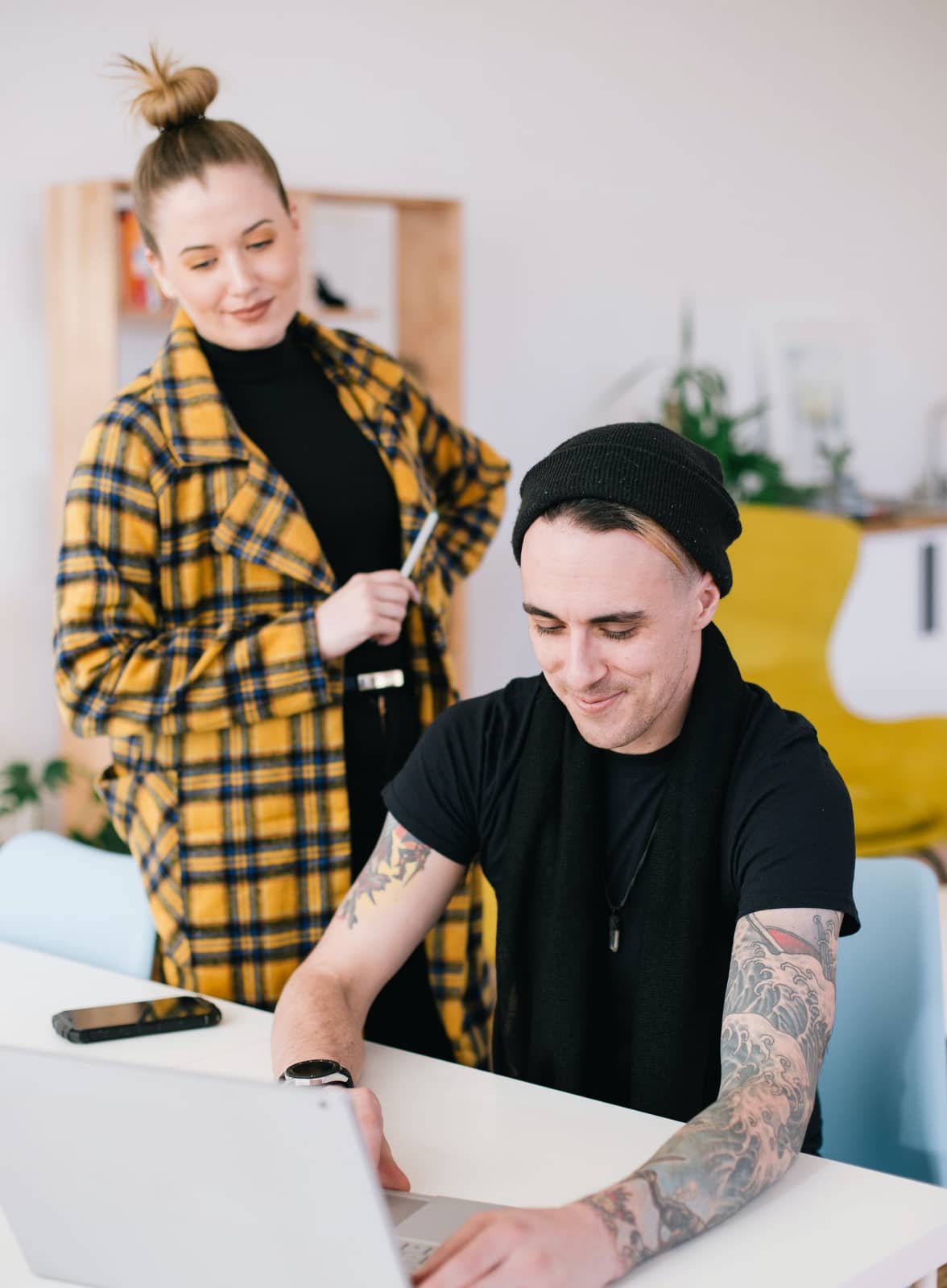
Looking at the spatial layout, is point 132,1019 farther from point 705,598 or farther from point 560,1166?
point 705,598

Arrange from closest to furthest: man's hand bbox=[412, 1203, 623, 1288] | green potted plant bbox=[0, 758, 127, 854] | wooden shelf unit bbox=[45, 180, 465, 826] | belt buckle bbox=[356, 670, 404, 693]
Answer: man's hand bbox=[412, 1203, 623, 1288], belt buckle bbox=[356, 670, 404, 693], wooden shelf unit bbox=[45, 180, 465, 826], green potted plant bbox=[0, 758, 127, 854]

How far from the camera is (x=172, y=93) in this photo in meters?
1.94

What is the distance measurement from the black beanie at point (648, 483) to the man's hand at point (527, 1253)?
0.61 metres

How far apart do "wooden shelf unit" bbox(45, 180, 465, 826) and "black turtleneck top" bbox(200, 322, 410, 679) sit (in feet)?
4.72

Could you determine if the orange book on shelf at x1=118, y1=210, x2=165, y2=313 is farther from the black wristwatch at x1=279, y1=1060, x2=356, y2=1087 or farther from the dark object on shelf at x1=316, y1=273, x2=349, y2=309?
the black wristwatch at x1=279, y1=1060, x2=356, y2=1087

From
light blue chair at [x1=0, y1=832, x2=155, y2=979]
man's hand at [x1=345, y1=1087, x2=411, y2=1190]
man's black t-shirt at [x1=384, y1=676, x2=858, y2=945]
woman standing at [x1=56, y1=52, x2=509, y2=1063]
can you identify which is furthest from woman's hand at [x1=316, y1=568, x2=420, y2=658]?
man's hand at [x1=345, y1=1087, x2=411, y2=1190]

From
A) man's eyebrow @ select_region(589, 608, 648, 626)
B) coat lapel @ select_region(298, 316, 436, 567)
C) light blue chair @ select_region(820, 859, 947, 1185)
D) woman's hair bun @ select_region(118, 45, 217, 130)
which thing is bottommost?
light blue chair @ select_region(820, 859, 947, 1185)

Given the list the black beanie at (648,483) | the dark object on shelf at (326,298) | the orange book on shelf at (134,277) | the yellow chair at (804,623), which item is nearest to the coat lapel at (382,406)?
the black beanie at (648,483)

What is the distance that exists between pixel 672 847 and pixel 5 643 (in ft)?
9.59

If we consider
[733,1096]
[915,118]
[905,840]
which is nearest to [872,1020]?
[733,1096]

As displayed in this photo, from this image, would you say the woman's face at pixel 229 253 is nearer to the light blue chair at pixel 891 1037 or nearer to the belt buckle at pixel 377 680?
the belt buckle at pixel 377 680

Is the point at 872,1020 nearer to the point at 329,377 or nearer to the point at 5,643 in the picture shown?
the point at 329,377

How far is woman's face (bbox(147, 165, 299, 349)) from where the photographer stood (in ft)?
6.31

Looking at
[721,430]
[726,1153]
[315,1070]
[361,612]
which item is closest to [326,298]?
[721,430]
